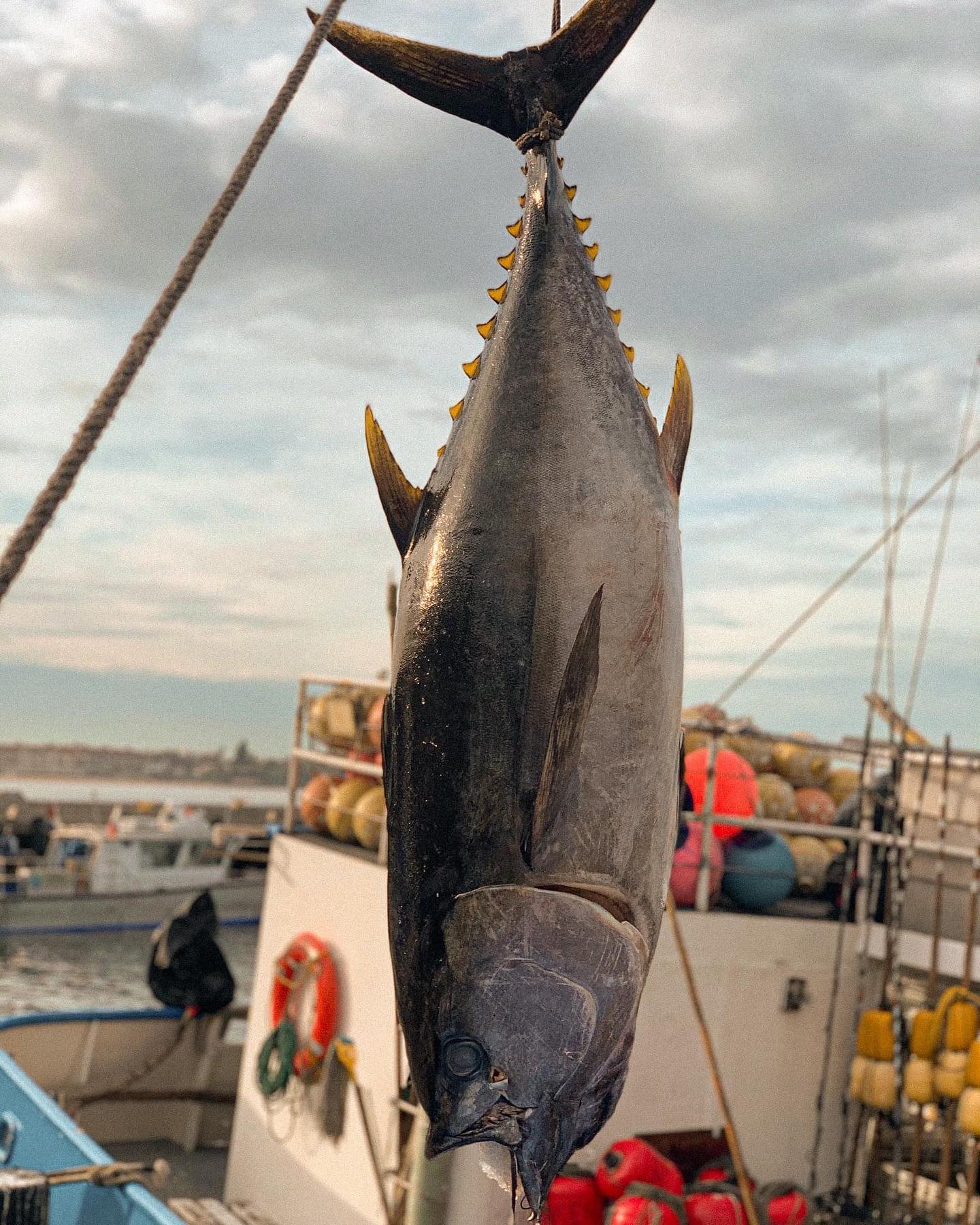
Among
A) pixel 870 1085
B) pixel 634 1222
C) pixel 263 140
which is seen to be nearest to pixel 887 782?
pixel 870 1085

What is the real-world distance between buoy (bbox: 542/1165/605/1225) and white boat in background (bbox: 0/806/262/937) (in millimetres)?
19680

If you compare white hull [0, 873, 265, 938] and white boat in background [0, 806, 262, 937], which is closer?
white hull [0, 873, 265, 938]

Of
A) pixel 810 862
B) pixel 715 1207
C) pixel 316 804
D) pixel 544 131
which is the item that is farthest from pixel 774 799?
pixel 544 131

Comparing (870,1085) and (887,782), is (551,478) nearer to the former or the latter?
(870,1085)

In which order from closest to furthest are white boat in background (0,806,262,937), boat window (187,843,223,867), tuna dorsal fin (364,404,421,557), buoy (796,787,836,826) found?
tuna dorsal fin (364,404,421,557) < buoy (796,787,836,826) < white boat in background (0,806,262,937) < boat window (187,843,223,867)

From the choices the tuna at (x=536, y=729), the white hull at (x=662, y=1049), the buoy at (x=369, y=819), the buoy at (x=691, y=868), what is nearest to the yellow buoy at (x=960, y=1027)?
the white hull at (x=662, y=1049)

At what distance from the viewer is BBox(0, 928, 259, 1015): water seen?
20047 millimetres

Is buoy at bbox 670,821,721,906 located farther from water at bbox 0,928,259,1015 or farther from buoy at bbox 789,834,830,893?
water at bbox 0,928,259,1015

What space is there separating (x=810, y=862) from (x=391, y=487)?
21.3ft

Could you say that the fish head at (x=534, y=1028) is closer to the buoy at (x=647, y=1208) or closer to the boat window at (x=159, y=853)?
the buoy at (x=647, y=1208)

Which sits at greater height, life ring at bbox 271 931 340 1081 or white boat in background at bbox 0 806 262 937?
life ring at bbox 271 931 340 1081

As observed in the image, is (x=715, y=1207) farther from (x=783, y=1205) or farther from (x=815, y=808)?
(x=815, y=808)

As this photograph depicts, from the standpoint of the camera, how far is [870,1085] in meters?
6.28

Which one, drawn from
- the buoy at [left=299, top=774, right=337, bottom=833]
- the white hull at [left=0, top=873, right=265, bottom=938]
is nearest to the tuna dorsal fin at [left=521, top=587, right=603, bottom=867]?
the buoy at [left=299, top=774, right=337, bottom=833]
